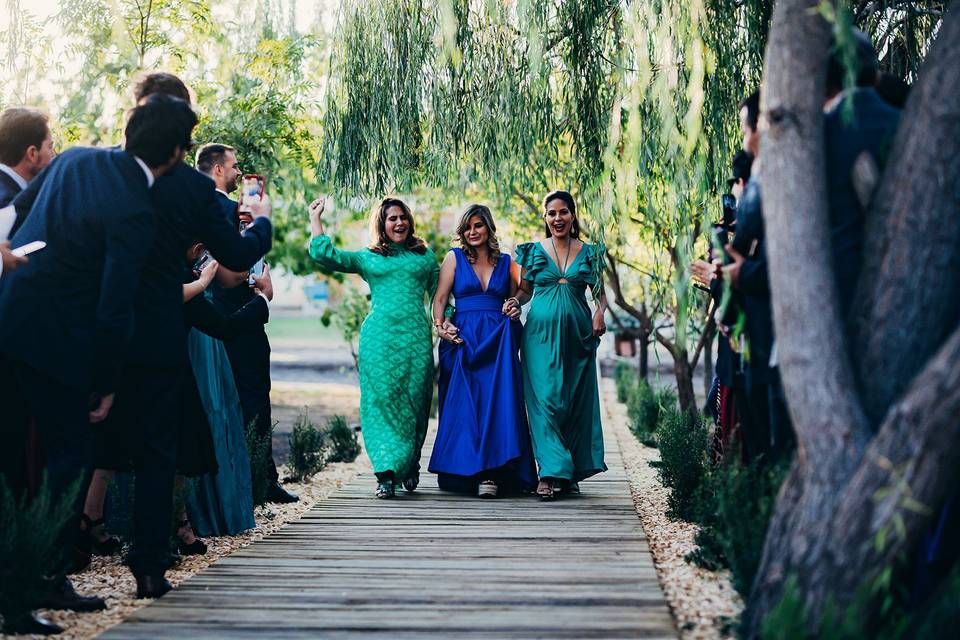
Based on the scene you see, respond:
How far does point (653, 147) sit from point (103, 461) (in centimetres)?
304

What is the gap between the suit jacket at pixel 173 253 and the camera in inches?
163

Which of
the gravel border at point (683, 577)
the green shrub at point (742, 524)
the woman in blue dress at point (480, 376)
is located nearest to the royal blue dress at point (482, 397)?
the woman in blue dress at point (480, 376)

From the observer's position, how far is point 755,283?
3789mm

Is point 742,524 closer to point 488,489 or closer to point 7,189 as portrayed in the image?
point 7,189

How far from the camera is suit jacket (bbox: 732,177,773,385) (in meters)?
3.80

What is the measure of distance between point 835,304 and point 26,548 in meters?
2.64

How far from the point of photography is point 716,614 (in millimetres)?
3877

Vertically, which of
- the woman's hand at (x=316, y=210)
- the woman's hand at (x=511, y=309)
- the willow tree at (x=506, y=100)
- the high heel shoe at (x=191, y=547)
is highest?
the willow tree at (x=506, y=100)

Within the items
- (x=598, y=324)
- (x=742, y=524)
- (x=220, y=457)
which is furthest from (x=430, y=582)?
(x=598, y=324)

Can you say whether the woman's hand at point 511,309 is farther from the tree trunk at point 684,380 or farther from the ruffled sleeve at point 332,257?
the tree trunk at point 684,380

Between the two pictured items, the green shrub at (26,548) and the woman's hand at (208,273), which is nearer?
the green shrub at (26,548)

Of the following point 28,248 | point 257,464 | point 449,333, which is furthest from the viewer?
point 449,333

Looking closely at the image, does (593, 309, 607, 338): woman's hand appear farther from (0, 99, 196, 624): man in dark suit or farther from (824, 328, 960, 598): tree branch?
(824, 328, 960, 598): tree branch

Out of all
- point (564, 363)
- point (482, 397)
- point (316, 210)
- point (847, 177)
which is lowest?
point (482, 397)
